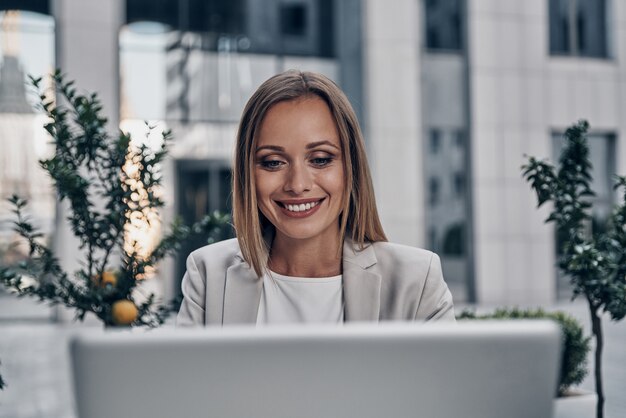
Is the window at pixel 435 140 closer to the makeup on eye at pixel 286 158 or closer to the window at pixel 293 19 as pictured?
the window at pixel 293 19

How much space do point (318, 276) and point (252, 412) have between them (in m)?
1.21

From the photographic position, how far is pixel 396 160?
13555mm

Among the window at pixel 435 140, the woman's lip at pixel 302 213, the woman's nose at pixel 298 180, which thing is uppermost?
the window at pixel 435 140

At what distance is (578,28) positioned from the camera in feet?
48.9

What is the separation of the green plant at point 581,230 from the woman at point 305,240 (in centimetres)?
201

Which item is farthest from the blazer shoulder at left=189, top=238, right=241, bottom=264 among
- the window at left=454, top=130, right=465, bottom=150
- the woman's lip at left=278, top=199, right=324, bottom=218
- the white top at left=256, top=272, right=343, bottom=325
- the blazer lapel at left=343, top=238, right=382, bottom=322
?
the window at left=454, top=130, right=465, bottom=150

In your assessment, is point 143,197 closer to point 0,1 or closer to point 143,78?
point 143,78

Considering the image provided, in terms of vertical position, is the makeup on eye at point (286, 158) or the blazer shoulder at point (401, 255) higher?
the makeup on eye at point (286, 158)

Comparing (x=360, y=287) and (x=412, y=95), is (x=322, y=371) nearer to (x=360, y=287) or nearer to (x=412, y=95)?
(x=360, y=287)

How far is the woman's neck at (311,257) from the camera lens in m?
2.04

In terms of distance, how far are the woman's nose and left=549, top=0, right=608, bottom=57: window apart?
46.4ft

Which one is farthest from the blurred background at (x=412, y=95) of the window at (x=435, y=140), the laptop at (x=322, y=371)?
the laptop at (x=322, y=371)

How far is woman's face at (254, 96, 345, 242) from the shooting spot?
1.84 m

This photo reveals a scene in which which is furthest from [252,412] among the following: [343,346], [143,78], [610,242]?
[143,78]
